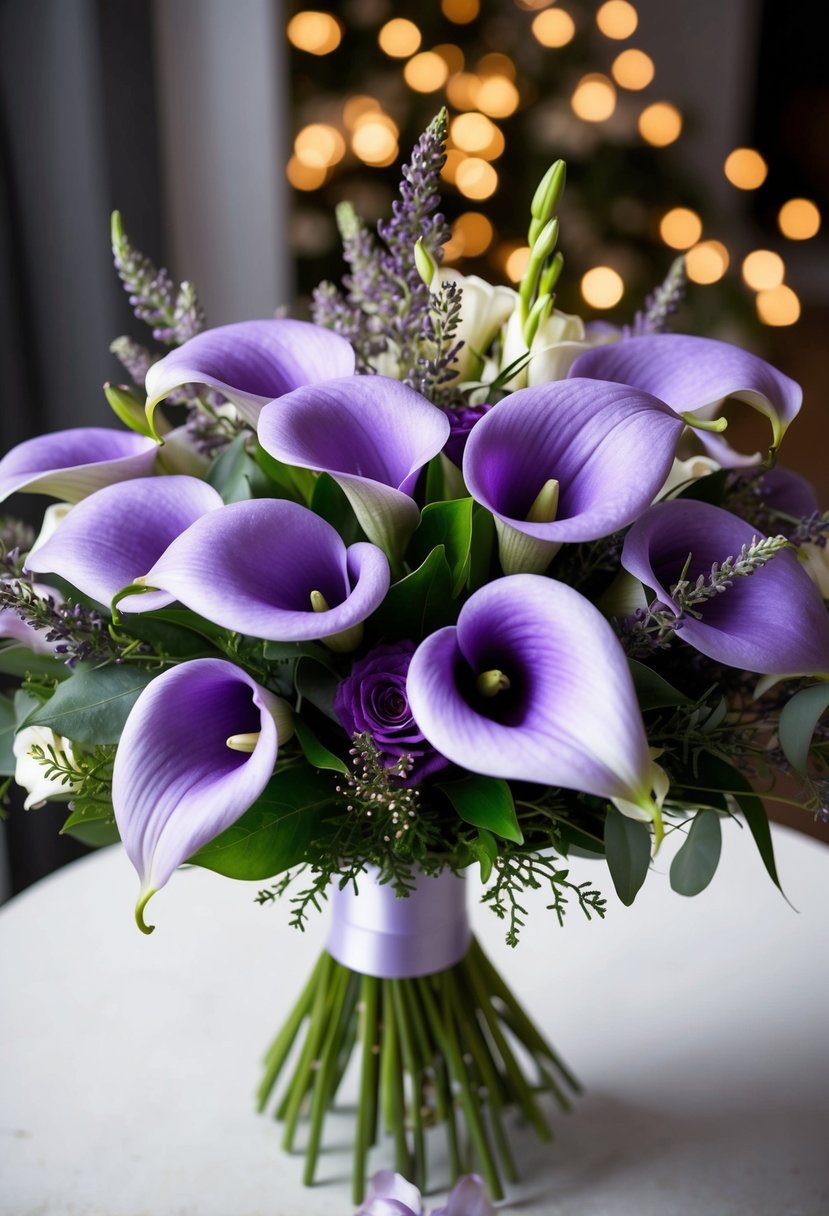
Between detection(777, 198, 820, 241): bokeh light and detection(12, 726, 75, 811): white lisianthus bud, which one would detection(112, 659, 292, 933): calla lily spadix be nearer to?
detection(12, 726, 75, 811): white lisianthus bud

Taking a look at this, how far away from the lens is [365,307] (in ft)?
1.91

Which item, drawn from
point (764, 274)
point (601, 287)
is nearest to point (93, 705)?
point (601, 287)

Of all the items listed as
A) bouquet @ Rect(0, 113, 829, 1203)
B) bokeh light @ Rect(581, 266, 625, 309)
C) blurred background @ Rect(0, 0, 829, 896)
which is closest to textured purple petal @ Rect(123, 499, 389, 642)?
bouquet @ Rect(0, 113, 829, 1203)

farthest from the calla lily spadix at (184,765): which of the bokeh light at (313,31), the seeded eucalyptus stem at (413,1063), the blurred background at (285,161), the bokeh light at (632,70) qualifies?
the bokeh light at (632,70)

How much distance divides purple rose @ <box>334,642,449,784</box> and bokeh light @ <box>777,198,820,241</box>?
4109 millimetres

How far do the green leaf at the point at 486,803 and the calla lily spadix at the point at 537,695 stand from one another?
0.03 metres

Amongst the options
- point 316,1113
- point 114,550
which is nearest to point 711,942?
point 316,1113

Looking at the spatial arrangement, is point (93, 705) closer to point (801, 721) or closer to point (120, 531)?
point (120, 531)

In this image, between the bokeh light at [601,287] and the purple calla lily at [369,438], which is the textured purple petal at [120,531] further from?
the bokeh light at [601,287]

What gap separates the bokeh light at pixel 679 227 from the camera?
230cm

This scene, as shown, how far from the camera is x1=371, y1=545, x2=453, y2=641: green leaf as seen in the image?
1.56 feet

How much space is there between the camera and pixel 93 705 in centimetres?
51

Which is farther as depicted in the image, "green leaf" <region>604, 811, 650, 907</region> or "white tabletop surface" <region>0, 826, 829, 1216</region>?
"white tabletop surface" <region>0, 826, 829, 1216</region>

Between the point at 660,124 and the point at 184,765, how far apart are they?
218 centimetres
